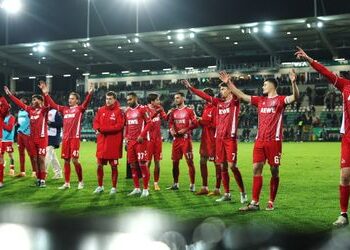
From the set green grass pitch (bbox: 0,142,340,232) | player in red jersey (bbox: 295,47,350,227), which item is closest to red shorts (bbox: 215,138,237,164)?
green grass pitch (bbox: 0,142,340,232)

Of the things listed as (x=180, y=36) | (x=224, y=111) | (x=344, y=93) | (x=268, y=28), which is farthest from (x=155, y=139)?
(x=180, y=36)

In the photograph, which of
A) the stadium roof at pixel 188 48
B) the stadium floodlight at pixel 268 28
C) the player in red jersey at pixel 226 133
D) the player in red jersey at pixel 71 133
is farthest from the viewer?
the stadium roof at pixel 188 48

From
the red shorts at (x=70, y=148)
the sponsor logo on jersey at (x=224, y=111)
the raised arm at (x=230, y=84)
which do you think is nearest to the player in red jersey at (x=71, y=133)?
the red shorts at (x=70, y=148)

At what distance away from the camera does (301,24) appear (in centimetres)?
3406

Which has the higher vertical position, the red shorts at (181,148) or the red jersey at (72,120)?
the red jersey at (72,120)

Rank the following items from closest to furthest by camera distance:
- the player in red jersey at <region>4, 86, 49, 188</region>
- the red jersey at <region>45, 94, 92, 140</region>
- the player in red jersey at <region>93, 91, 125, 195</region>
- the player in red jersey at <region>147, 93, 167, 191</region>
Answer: the player in red jersey at <region>93, 91, 125, 195</region> < the red jersey at <region>45, 94, 92, 140</region> < the player in red jersey at <region>147, 93, 167, 191</region> < the player in red jersey at <region>4, 86, 49, 188</region>

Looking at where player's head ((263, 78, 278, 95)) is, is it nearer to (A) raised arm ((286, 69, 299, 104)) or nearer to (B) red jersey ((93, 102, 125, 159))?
(A) raised arm ((286, 69, 299, 104))

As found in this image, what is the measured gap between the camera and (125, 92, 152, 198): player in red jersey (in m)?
9.67

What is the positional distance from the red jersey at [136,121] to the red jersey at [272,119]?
2889 millimetres

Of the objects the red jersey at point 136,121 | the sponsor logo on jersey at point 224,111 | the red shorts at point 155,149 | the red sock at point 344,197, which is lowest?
the red sock at point 344,197

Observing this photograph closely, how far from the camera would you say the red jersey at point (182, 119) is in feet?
34.3

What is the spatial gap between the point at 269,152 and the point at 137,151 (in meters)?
3.19

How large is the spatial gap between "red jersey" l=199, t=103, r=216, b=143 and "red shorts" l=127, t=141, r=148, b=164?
1343 millimetres

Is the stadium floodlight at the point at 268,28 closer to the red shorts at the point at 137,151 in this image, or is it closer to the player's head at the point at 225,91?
the red shorts at the point at 137,151
